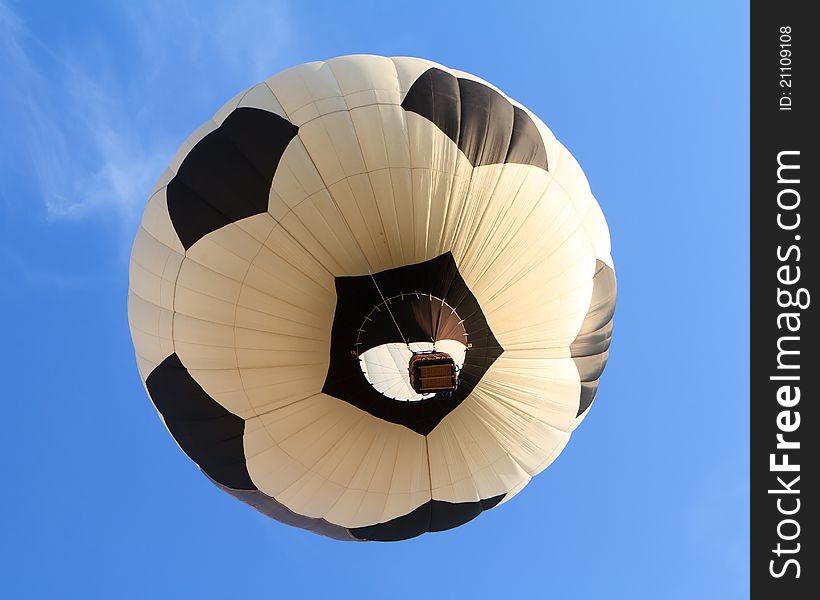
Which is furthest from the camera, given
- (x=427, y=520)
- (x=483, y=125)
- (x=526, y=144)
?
(x=427, y=520)

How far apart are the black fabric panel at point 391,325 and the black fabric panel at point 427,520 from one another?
5.53 ft

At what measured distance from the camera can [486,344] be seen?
6.26m

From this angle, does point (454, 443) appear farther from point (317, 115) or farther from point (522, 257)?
point (317, 115)

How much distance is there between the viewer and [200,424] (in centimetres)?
692

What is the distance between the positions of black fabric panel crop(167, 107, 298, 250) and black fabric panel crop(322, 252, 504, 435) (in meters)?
1.36

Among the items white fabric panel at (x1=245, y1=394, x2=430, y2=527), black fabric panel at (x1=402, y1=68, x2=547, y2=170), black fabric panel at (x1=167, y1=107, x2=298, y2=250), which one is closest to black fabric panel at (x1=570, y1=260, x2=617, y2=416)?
black fabric panel at (x1=402, y1=68, x2=547, y2=170)

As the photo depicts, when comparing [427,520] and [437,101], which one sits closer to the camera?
[437,101]

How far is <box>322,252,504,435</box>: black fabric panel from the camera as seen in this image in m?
6.05

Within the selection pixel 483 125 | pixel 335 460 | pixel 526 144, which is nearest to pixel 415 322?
pixel 335 460

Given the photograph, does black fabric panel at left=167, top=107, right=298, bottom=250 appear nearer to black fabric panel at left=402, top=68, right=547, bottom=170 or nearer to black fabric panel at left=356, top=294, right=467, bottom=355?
black fabric panel at left=402, top=68, right=547, bottom=170

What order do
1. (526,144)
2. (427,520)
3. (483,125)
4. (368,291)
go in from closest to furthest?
1. (368,291)
2. (483,125)
3. (526,144)
4. (427,520)

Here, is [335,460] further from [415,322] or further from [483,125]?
[483,125]

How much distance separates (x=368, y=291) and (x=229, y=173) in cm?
200

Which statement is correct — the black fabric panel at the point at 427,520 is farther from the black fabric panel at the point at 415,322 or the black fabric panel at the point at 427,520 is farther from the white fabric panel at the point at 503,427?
the black fabric panel at the point at 415,322
